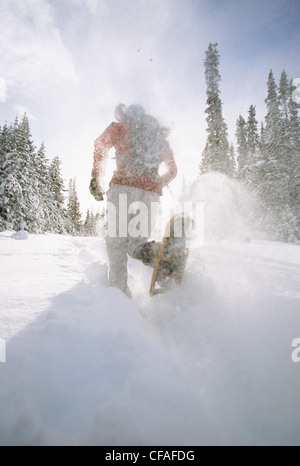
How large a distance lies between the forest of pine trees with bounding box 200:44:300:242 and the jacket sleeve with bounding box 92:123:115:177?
12.8 m

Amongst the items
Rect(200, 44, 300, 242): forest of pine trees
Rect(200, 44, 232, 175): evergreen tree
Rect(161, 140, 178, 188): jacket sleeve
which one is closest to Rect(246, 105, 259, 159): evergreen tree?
Rect(200, 44, 300, 242): forest of pine trees

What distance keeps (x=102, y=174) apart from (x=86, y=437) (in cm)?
258

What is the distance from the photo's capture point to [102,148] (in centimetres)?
269

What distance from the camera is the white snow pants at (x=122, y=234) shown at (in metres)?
2.55

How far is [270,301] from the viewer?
74.9 inches

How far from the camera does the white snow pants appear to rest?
2549 mm

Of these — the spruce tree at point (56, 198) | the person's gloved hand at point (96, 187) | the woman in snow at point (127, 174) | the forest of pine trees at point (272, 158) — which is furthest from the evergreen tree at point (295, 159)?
the spruce tree at point (56, 198)

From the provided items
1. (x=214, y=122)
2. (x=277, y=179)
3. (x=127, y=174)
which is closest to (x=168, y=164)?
(x=127, y=174)

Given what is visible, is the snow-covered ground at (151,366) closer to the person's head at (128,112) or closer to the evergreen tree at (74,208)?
the person's head at (128,112)

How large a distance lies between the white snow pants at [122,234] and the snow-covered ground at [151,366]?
331mm

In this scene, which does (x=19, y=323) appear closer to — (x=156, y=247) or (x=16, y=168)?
(x=156, y=247)

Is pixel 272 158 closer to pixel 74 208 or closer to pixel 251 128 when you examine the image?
pixel 251 128

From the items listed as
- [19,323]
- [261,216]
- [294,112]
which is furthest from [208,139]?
[19,323]

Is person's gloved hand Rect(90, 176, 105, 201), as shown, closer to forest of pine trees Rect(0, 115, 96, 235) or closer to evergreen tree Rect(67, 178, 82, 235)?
forest of pine trees Rect(0, 115, 96, 235)
